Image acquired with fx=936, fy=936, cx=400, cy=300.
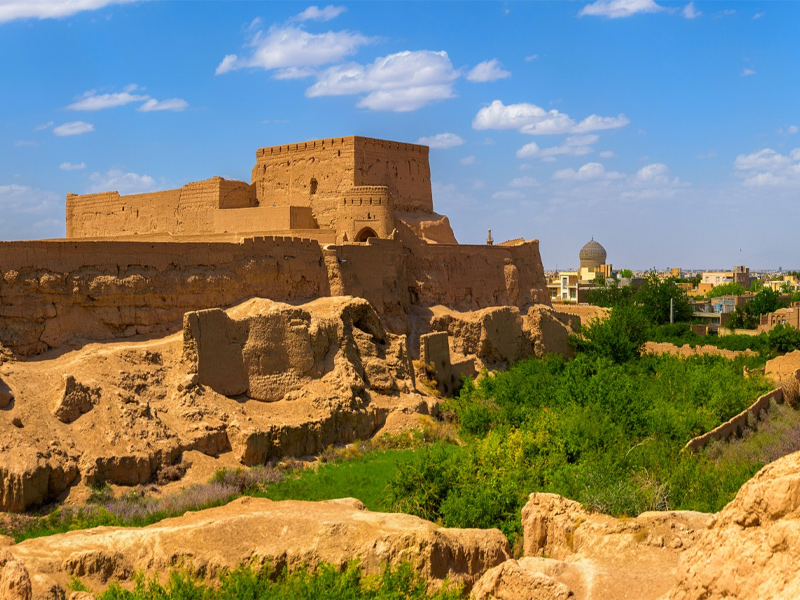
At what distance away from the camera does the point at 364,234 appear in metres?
27.8

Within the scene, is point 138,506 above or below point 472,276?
below

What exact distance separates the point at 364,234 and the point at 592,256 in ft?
218

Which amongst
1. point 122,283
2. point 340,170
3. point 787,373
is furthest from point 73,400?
point 787,373

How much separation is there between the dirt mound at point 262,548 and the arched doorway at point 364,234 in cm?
1748

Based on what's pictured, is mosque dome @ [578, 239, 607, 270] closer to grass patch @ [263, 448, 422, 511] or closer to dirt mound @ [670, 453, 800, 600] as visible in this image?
grass patch @ [263, 448, 422, 511]

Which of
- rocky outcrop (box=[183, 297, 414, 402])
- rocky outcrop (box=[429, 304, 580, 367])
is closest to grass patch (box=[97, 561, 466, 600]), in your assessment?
rocky outcrop (box=[183, 297, 414, 402])

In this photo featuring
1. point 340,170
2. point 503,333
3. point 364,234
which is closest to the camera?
point 364,234

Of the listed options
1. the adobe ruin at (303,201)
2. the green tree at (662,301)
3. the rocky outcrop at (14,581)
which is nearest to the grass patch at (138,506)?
the rocky outcrop at (14,581)

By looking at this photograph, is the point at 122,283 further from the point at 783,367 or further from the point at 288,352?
the point at 783,367

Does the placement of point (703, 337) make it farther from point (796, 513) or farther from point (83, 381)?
point (796, 513)

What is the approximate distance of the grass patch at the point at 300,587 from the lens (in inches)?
345

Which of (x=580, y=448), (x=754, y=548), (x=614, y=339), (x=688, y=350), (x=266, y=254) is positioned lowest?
(x=580, y=448)

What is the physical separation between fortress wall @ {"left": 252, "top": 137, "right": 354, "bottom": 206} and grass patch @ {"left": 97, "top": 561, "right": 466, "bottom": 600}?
2028cm

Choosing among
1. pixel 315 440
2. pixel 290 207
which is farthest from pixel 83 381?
pixel 290 207
